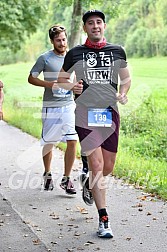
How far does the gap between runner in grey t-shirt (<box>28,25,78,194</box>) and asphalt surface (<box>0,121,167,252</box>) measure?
0.55m

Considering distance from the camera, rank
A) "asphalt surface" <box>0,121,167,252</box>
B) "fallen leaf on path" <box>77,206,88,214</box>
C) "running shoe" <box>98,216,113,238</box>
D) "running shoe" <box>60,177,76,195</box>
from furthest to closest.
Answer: "running shoe" <box>60,177,76,195</box> < "fallen leaf on path" <box>77,206,88,214</box> < "running shoe" <box>98,216,113,238</box> < "asphalt surface" <box>0,121,167,252</box>

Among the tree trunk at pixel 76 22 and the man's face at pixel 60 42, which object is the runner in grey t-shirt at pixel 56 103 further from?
the tree trunk at pixel 76 22

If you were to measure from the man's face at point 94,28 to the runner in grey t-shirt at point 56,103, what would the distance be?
1555 mm

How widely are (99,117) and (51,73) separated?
1859mm

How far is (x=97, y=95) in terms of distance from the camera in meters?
5.97

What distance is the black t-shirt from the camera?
5.93 metres

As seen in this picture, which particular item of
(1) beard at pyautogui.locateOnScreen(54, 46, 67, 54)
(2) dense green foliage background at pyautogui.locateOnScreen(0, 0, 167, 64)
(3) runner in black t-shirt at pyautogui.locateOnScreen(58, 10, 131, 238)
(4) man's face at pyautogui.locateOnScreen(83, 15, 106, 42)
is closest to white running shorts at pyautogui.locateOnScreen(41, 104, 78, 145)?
(1) beard at pyautogui.locateOnScreen(54, 46, 67, 54)

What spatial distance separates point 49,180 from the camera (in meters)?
7.96

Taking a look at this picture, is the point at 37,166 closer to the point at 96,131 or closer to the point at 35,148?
the point at 35,148

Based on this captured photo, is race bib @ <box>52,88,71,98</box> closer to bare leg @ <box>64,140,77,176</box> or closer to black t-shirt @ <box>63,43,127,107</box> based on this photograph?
bare leg @ <box>64,140,77,176</box>

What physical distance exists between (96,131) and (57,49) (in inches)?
77.4

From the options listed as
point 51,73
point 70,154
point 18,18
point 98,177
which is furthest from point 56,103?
point 18,18

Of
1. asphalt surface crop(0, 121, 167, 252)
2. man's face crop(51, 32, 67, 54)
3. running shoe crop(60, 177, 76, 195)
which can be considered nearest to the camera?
asphalt surface crop(0, 121, 167, 252)

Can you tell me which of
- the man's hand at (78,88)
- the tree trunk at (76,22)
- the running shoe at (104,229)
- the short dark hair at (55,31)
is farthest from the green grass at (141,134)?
the tree trunk at (76,22)
